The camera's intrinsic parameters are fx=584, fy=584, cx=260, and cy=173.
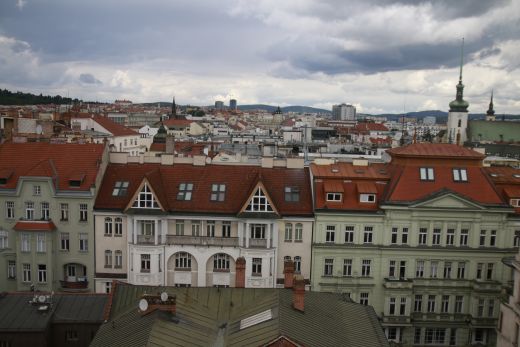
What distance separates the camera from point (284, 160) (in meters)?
54.6

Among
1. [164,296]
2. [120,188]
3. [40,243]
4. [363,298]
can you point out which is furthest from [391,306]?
[40,243]

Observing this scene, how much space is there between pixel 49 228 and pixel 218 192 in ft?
48.3

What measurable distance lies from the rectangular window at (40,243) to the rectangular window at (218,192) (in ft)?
48.4

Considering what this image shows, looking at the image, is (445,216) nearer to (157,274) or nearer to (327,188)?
(327,188)

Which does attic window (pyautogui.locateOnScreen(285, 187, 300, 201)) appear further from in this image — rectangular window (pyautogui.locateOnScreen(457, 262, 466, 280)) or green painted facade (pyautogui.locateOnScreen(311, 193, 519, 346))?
rectangular window (pyautogui.locateOnScreen(457, 262, 466, 280))

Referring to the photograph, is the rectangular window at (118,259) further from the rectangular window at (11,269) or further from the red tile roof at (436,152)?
the red tile roof at (436,152)

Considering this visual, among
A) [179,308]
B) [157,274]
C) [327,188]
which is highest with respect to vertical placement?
[327,188]

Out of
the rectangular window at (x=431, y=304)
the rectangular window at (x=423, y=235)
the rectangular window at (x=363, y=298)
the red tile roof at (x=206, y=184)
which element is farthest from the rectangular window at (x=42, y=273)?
the rectangular window at (x=431, y=304)

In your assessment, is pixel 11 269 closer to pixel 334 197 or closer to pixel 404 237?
pixel 334 197

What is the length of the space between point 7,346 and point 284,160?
96.1ft

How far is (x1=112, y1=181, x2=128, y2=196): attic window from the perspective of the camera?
170ft

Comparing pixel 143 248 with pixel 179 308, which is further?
pixel 143 248

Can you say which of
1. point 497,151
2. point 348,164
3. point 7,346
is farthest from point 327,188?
point 497,151

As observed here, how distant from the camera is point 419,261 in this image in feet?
164
